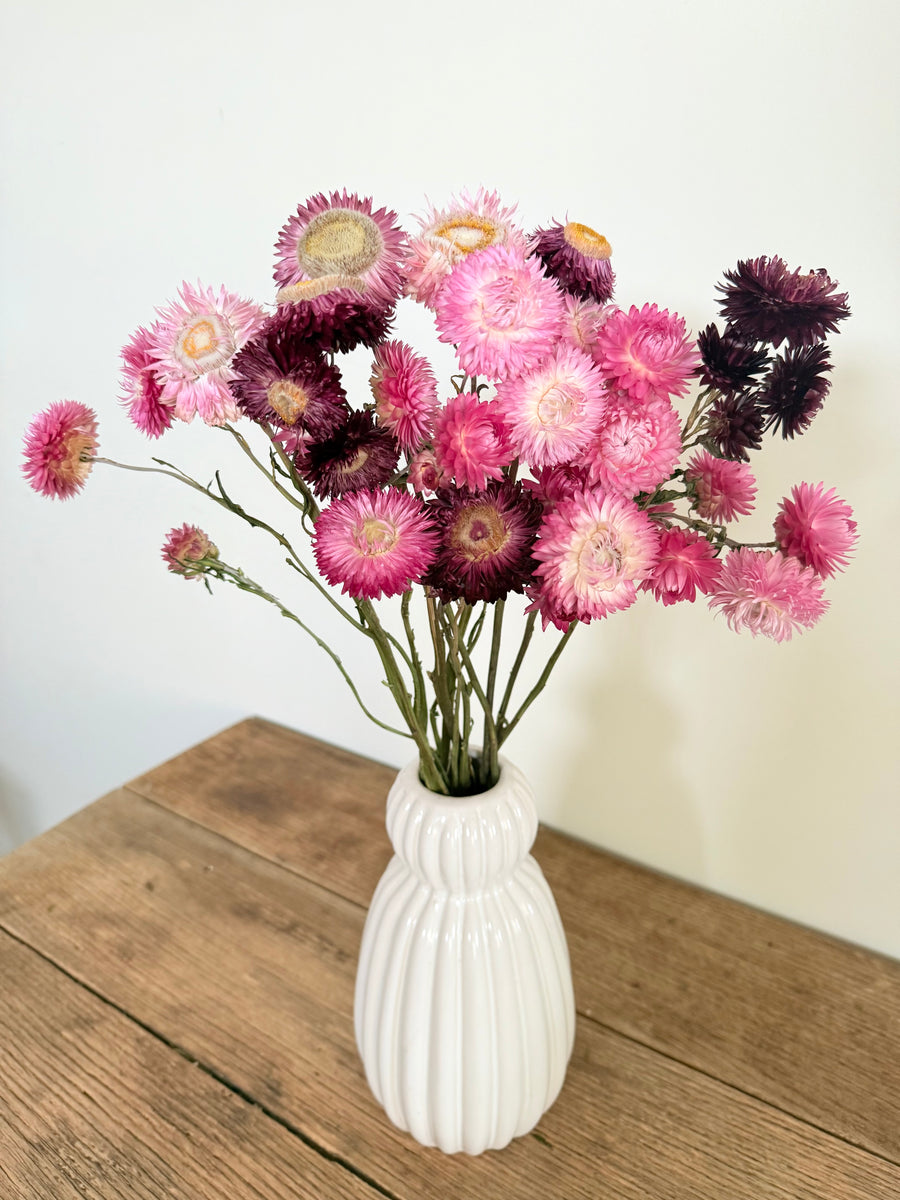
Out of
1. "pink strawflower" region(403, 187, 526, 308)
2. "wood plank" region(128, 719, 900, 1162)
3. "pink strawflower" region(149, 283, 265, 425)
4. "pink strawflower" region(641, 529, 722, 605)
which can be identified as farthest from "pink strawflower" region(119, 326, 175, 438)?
Result: "wood plank" region(128, 719, 900, 1162)

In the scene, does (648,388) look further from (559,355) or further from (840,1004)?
(840,1004)

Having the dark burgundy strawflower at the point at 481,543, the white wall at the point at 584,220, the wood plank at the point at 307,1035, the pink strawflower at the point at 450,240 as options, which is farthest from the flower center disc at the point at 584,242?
the wood plank at the point at 307,1035

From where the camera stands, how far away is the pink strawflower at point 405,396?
1.19 feet

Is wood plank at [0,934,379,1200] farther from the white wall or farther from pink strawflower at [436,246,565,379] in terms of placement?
pink strawflower at [436,246,565,379]

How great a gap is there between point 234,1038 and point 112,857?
0.27 m

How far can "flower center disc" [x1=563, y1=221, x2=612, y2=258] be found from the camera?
1.28 feet

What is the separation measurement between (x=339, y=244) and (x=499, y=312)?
0.10 m

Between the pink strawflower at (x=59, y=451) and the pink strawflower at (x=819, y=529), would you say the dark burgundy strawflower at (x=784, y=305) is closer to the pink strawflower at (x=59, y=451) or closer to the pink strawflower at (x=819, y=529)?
the pink strawflower at (x=819, y=529)

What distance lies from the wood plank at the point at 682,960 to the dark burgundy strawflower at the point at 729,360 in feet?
1.62

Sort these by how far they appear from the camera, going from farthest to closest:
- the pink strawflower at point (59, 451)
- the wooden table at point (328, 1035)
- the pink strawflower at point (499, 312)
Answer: the wooden table at point (328, 1035) < the pink strawflower at point (59, 451) < the pink strawflower at point (499, 312)

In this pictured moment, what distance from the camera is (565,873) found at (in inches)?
31.5

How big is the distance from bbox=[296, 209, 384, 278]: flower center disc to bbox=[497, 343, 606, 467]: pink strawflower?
0.31ft

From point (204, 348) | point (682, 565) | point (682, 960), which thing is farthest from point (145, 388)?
point (682, 960)

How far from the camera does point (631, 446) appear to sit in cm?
35
